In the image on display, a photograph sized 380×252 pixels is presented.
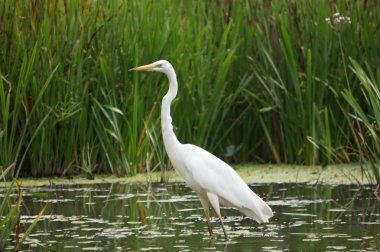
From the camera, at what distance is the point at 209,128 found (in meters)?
11.3

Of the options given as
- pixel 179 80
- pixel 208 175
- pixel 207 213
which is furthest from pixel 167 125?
pixel 179 80

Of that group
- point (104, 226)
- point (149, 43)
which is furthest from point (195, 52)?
point (104, 226)

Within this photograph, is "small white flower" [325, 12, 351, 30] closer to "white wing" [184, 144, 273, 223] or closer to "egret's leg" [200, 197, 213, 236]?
"white wing" [184, 144, 273, 223]

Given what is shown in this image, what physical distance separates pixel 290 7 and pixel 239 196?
142 inches

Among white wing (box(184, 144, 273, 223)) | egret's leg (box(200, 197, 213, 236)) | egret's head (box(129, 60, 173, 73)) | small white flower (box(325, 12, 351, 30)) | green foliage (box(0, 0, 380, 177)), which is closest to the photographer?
egret's leg (box(200, 197, 213, 236))

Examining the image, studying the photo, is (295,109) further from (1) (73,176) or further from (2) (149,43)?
(1) (73,176)

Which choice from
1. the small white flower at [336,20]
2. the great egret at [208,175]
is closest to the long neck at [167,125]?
the great egret at [208,175]

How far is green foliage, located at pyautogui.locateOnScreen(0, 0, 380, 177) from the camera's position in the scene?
34.2 ft

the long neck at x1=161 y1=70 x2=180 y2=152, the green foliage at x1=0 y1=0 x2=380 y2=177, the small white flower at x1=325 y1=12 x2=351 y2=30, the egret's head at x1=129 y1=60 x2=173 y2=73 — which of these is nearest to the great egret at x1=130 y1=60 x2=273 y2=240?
the long neck at x1=161 y1=70 x2=180 y2=152

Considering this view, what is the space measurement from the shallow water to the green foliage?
1.65 feet

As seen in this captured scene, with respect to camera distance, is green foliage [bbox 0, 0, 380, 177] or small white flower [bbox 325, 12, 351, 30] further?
green foliage [bbox 0, 0, 380, 177]

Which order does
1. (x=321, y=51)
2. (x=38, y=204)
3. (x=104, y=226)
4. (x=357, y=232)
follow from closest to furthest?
(x=357, y=232) → (x=104, y=226) → (x=38, y=204) → (x=321, y=51)

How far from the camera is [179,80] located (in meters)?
11.1

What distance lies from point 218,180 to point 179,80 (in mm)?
2823
